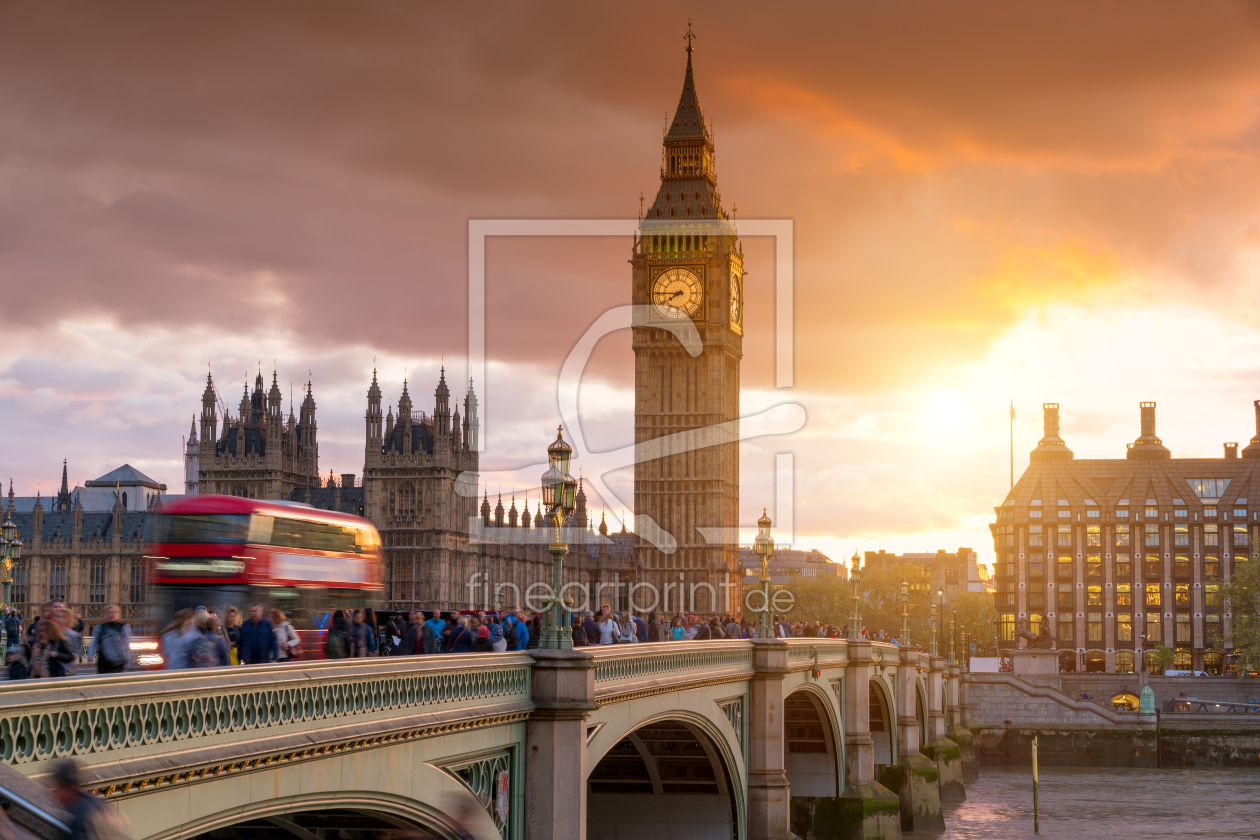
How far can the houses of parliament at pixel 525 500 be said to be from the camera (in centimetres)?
9075

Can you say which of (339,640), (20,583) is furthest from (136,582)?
(339,640)

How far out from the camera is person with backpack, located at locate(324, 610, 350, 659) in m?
20.2

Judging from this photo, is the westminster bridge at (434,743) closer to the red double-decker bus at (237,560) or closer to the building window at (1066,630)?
the red double-decker bus at (237,560)

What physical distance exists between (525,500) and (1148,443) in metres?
59.2

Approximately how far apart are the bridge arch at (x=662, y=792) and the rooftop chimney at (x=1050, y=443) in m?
105

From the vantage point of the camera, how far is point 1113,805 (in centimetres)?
5784

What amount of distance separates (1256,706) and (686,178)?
52835 millimetres

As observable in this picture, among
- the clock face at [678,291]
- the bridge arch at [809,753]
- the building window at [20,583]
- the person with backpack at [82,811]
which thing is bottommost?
the bridge arch at [809,753]

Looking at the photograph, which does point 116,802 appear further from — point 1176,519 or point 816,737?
point 1176,519

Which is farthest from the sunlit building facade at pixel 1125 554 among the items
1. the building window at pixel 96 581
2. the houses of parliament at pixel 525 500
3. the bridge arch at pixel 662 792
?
the bridge arch at pixel 662 792

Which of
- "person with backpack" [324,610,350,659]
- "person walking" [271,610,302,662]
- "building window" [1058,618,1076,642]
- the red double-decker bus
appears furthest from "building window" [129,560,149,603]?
"person walking" [271,610,302,662]

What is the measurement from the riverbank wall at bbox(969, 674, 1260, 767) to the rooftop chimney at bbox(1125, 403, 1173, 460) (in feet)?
185

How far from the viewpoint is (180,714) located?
9656mm

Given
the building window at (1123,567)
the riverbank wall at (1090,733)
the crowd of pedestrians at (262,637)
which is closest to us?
the crowd of pedestrians at (262,637)
